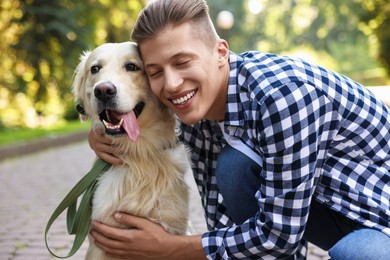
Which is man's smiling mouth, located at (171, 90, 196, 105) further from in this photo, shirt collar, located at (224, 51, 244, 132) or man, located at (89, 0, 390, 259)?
shirt collar, located at (224, 51, 244, 132)

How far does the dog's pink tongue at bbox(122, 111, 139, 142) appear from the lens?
2.44 m

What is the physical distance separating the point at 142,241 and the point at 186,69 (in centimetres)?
84

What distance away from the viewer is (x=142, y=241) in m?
2.41

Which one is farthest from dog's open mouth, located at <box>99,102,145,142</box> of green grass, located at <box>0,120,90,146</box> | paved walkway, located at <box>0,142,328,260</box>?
green grass, located at <box>0,120,90,146</box>

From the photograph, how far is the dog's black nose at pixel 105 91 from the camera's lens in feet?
7.86

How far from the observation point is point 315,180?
212 centimetres

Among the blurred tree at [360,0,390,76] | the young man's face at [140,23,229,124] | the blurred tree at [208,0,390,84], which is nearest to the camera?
the young man's face at [140,23,229,124]

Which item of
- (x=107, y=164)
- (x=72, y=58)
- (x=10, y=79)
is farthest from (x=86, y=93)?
(x=10, y=79)

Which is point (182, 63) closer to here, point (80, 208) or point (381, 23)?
point (80, 208)

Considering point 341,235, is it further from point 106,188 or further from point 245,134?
point 106,188

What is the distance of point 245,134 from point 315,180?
0.41 m

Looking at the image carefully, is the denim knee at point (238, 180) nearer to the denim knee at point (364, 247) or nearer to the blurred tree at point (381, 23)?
the denim knee at point (364, 247)

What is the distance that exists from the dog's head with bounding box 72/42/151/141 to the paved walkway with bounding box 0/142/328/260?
74 cm

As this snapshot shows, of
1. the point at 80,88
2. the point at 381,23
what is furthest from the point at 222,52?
the point at 381,23
